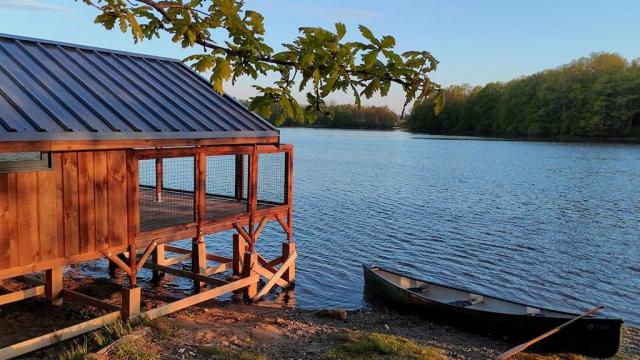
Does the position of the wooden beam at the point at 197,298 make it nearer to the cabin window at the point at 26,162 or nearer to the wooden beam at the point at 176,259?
the wooden beam at the point at 176,259

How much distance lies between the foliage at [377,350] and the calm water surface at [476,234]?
528 cm

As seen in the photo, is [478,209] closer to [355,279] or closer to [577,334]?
[355,279]

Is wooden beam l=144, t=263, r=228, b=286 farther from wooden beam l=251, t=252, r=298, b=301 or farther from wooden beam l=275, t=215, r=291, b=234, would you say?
wooden beam l=275, t=215, r=291, b=234

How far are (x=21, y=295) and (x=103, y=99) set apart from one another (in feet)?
15.5

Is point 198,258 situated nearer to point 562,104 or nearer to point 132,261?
point 132,261

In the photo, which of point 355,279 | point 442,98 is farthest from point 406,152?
point 442,98

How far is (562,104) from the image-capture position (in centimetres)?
11112

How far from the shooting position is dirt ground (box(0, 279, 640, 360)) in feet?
29.5

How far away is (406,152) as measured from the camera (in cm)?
7525

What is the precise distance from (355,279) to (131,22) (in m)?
15.0

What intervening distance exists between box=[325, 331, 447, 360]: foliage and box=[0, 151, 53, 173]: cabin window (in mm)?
5470

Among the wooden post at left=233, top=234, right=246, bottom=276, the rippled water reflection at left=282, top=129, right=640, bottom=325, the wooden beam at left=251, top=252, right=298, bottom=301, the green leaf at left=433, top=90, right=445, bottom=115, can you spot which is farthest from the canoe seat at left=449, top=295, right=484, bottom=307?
the green leaf at left=433, top=90, right=445, bottom=115

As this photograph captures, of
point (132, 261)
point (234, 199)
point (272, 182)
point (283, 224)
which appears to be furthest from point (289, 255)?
point (132, 261)

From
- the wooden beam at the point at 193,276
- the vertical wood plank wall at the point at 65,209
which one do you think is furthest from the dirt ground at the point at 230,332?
the vertical wood plank wall at the point at 65,209
